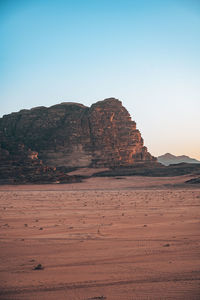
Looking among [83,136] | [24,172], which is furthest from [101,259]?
[83,136]

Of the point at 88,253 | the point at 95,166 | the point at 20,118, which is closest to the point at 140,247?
the point at 88,253

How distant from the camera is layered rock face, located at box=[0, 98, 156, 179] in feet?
260

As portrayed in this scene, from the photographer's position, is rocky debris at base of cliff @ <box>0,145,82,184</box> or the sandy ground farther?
rocky debris at base of cliff @ <box>0,145,82,184</box>

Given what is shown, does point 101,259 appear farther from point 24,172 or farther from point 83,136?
point 83,136

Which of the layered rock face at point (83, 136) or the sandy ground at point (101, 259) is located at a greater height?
the layered rock face at point (83, 136)

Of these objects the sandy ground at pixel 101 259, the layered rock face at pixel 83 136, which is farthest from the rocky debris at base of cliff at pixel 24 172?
the sandy ground at pixel 101 259

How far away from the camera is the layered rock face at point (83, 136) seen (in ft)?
260

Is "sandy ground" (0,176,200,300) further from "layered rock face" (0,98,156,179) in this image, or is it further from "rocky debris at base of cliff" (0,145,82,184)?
"layered rock face" (0,98,156,179)

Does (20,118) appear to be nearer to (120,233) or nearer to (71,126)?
(71,126)

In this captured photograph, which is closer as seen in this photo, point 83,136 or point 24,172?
point 24,172

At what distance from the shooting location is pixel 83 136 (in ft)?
275

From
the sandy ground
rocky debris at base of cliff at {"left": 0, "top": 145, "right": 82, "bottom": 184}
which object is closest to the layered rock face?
rocky debris at base of cliff at {"left": 0, "top": 145, "right": 82, "bottom": 184}

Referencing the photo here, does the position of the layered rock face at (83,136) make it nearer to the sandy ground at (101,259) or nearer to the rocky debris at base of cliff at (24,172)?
the rocky debris at base of cliff at (24,172)

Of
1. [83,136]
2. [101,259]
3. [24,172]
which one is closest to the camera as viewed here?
[101,259]
